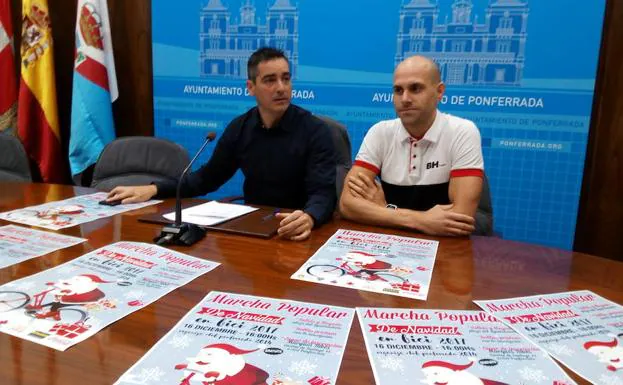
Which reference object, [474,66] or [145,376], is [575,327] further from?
[474,66]

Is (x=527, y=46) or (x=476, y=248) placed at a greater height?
(x=527, y=46)

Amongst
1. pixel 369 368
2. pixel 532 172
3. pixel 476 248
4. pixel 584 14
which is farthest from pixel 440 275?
pixel 584 14

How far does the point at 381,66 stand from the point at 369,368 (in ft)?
8.11

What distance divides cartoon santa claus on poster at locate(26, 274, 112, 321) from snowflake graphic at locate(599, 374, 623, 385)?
92 cm

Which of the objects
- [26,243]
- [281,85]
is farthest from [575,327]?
[281,85]

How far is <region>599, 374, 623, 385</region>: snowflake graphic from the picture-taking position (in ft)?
2.41

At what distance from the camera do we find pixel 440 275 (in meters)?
1.19

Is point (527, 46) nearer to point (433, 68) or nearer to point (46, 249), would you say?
point (433, 68)

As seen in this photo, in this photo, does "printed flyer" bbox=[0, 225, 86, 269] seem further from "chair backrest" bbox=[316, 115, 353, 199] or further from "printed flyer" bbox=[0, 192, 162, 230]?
"chair backrest" bbox=[316, 115, 353, 199]

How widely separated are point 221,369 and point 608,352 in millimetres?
655

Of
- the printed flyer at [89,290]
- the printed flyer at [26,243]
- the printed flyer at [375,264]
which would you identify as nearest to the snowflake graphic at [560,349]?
the printed flyer at [375,264]

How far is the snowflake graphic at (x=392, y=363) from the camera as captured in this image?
76 cm

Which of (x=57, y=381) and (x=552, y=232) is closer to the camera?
(x=57, y=381)

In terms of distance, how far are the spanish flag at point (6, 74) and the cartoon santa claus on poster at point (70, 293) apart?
3005 mm
